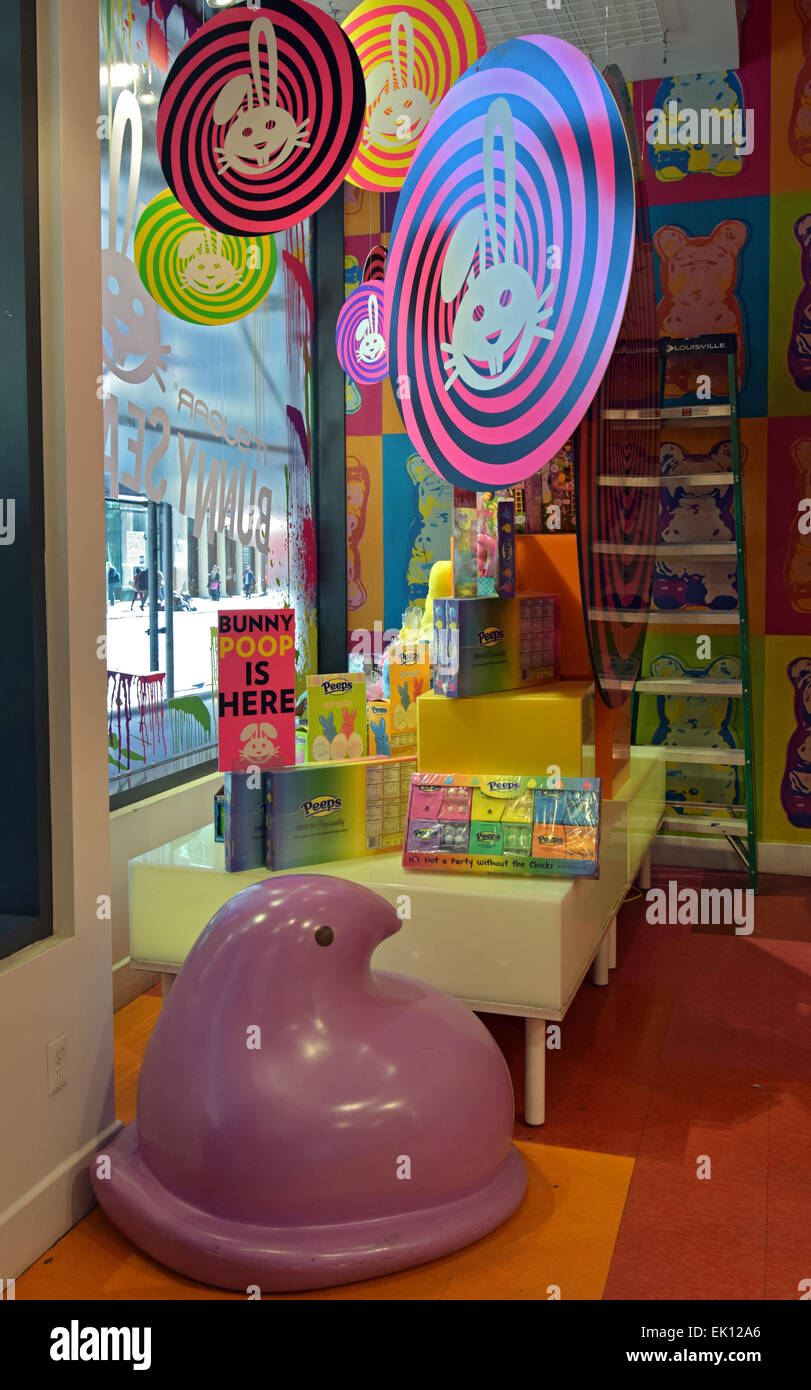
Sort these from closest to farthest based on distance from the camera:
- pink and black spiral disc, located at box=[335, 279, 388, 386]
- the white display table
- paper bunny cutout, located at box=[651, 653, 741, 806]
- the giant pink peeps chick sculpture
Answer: the giant pink peeps chick sculpture → the white display table → pink and black spiral disc, located at box=[335, 279, 388, 386] → paper bunny cutout, located at box=[651, 653, 741, 806]

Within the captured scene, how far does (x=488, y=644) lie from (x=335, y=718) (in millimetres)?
→ 470

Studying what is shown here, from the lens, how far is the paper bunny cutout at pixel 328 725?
3211 mm

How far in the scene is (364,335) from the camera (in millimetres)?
4652

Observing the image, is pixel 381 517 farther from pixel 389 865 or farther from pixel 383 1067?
pixel 383 1067

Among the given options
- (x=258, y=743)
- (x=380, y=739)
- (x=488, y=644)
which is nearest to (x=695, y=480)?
(x=488, y=644)

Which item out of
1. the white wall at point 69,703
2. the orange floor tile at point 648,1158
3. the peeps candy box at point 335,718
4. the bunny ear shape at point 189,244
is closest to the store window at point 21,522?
the white wall at point 69,703

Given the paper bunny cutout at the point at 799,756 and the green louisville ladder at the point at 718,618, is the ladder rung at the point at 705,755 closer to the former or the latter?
the green louisville ladder at the point at 718,618

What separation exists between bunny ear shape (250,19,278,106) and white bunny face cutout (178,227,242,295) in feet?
3.25

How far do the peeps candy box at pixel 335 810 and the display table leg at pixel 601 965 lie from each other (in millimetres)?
876

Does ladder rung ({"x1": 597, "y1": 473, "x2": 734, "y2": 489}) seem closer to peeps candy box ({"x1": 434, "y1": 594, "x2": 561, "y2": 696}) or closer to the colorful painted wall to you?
the colorful painted wall

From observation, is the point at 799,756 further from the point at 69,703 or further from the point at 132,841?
the point at 69,703

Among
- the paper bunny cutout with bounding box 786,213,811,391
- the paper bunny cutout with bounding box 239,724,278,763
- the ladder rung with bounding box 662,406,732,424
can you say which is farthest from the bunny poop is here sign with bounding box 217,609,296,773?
the paper bunny cutout with bounding box 786,213,811,391

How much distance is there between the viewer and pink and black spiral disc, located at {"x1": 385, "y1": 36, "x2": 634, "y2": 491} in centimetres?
259
